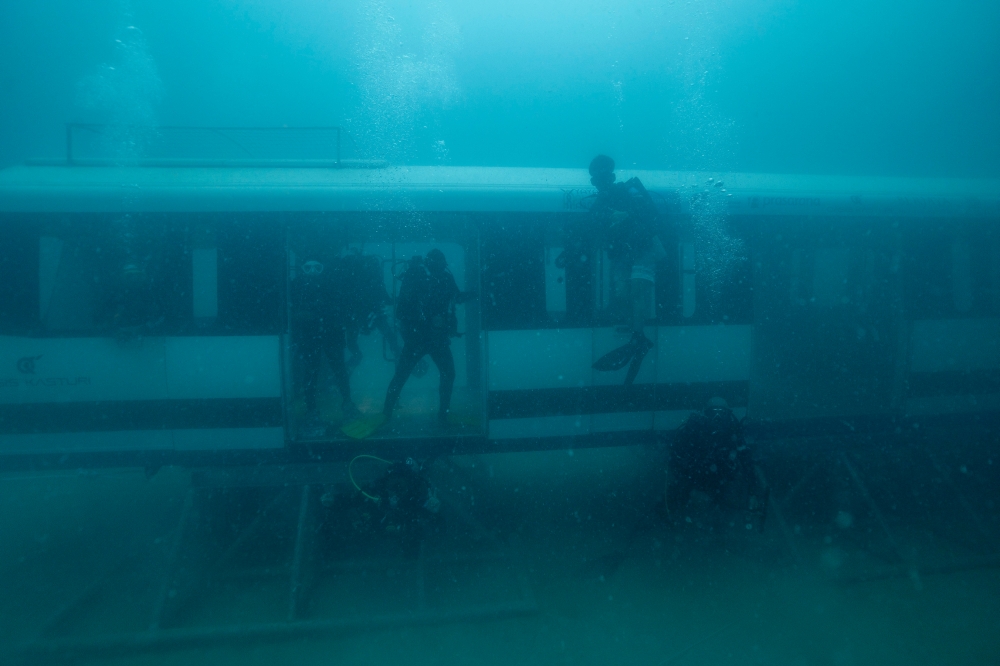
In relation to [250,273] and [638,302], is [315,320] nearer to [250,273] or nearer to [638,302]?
[250,273]

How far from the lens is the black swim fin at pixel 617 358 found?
5305mm

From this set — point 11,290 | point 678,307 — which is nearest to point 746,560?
point 678,307

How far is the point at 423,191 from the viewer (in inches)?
205

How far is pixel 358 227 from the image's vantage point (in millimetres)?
5859

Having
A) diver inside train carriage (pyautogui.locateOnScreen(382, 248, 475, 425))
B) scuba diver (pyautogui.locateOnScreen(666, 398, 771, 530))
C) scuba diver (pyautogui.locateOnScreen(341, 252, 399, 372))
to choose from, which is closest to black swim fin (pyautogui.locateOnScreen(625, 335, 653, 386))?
scuba diver (pyautogui.locateOnScreen(666, 398, 771, 530))

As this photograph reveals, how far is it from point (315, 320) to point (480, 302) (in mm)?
1890

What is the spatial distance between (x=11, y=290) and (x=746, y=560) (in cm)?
776

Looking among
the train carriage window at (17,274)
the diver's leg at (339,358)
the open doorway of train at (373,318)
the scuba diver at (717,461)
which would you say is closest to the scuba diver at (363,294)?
the open doorway of train at (373,318)

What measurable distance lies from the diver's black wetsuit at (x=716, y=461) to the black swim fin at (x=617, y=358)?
3.06 feet

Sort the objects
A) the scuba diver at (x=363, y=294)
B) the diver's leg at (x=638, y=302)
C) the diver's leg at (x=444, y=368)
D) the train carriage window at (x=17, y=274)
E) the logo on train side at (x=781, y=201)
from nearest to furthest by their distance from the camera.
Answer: the train carriage window at (x=17, y=274), the diver's leg at (x=638, y=302), the logo on train side at (x=781, y=201), the diver's leg at (x=444, y=368), the scuba diver at (x=363, y=294)

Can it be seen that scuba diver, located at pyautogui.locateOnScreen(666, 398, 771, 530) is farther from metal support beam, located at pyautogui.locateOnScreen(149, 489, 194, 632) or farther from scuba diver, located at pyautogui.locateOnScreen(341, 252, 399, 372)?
metal support beam, located at pyautogui.locateOnScreen(149, 489, 194, 632)

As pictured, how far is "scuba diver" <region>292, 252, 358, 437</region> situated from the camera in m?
5.68

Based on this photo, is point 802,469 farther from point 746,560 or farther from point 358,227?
point 358,227

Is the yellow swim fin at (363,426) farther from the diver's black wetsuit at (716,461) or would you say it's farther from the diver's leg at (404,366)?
the diver's black wetsuit at (716,461)
